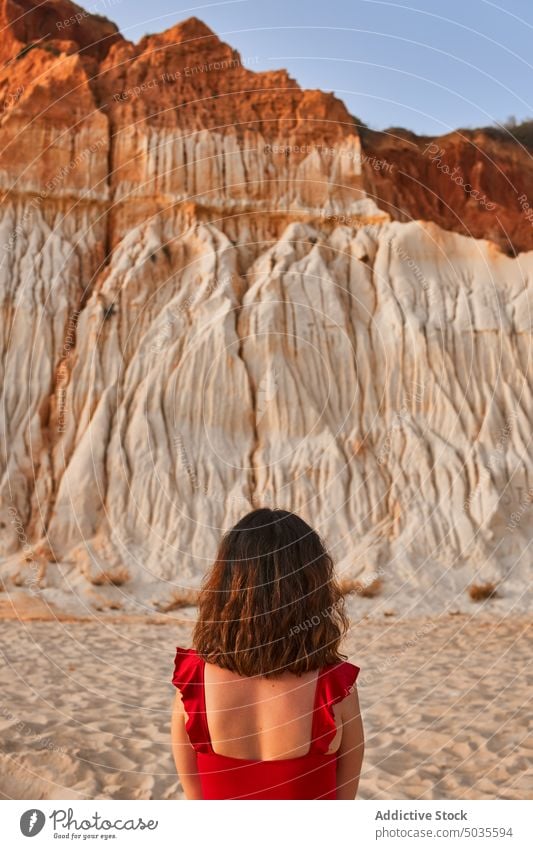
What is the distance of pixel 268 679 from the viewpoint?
100 inches

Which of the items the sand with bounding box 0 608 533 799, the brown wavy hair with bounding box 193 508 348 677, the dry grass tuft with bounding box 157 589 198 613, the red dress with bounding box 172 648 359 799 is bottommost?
the sand with bounding box 0 608 533 799

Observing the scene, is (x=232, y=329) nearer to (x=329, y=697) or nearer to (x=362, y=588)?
(x=362, y=588)

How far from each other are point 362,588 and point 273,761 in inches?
368

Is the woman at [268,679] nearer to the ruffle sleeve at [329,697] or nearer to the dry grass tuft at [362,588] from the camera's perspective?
the ruffle sleeve at [329,697]

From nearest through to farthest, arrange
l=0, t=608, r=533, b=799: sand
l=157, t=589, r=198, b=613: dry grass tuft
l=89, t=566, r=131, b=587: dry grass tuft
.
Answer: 1. l=0, t=608, r=533, b=799: sand
2. l=157, t=589, r=198, b=613: dry grass tuft
3. l=89, t=566, r=131, b=587: dry grass tuft

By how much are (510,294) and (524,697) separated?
357 inches

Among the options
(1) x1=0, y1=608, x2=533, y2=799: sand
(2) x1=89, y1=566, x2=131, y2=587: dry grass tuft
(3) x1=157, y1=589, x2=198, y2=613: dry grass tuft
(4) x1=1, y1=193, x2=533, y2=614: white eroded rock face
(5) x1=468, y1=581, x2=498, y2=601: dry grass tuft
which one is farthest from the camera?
(4) x1=1, y1=193, x2=533, y2=614: white eroded rock face

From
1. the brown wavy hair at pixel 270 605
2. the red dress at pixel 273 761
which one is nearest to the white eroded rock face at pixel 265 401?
the red dress at pixel 273 761

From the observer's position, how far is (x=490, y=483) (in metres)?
13.0

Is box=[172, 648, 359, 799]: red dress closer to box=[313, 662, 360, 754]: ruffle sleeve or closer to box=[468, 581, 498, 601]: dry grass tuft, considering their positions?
box=[313, 662, 360, 754]: ruffle sleeve

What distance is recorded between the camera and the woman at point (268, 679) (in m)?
2.52

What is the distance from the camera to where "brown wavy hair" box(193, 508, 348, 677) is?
253 centimetres

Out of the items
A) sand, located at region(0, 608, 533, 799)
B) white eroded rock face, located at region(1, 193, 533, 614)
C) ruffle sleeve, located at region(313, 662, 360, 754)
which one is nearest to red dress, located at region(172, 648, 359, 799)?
ruffle sleeve, located at region(313, 662, 360, 754)

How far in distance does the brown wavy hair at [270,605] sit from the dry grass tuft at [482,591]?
9719 mm
